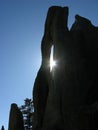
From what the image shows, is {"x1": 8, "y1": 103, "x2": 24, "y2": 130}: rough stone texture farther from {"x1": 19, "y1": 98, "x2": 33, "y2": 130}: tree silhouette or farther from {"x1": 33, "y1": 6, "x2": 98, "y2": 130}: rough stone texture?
{"x1": 19, "y1": 98, "x2": 33, "y2": 130}: tree silhouette

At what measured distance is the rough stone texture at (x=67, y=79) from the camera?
1798 cm

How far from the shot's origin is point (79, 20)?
27375 millimetres

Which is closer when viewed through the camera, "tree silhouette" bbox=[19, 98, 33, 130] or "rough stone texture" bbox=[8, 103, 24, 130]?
"rough stone texture" bbox=[8, 103, 24, 130]

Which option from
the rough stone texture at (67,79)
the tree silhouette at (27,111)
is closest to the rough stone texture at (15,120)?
the rough stone texture at (67,79)

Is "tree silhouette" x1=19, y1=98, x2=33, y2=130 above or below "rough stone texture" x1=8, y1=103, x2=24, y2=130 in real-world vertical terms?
above

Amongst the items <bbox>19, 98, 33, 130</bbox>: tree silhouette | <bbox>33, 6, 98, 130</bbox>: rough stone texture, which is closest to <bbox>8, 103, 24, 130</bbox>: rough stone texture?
<bbox>33, 6, 98, 130</bbox>: rough stone texture

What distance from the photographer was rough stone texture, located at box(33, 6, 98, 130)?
18.0 metres

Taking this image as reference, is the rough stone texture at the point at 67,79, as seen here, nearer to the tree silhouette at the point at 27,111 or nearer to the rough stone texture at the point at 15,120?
the rough stone texture at the point at 15,120

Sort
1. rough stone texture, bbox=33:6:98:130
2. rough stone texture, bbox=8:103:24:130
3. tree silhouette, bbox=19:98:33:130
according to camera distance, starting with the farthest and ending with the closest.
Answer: tree silhouette, bbox=19:98:33:130
rough stone texture, bbox=8:103:24:130
rough stone texture, bbox=33:6:98:130

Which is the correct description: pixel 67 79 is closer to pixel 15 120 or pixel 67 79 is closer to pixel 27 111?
pixel 15 120

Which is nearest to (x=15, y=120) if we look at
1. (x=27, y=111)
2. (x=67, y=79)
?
(x=67, y=79)

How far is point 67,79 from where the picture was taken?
20375 millimetres

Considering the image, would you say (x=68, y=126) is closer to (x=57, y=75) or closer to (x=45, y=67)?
(x=57, y=75)

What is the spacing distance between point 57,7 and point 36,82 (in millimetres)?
6705
